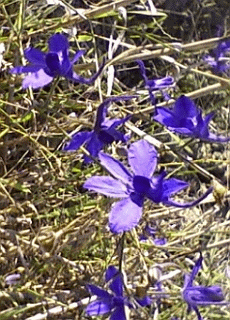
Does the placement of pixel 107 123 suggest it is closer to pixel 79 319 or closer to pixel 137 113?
pixel 137 113

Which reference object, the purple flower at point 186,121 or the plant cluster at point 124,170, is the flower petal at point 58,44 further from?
the purple flower at point 186,121

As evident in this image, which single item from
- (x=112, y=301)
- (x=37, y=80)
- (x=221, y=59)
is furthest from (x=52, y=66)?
(x=221, y=59)

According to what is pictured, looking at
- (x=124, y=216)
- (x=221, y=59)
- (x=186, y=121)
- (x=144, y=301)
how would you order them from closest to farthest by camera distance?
(x=124, y=216) → (x=186, y=121) → (x=144, y=301) → (x=221, y=59)

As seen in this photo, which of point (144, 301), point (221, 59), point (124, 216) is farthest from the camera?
point (221, 59)

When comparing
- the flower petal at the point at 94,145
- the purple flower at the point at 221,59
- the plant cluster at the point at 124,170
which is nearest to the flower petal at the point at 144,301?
the plant cluster at the point at 124,170

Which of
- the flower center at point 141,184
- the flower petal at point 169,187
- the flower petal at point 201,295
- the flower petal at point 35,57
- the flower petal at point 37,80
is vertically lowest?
the flower petal at point 201,295

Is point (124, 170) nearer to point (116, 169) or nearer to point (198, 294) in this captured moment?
point (116, 169)
